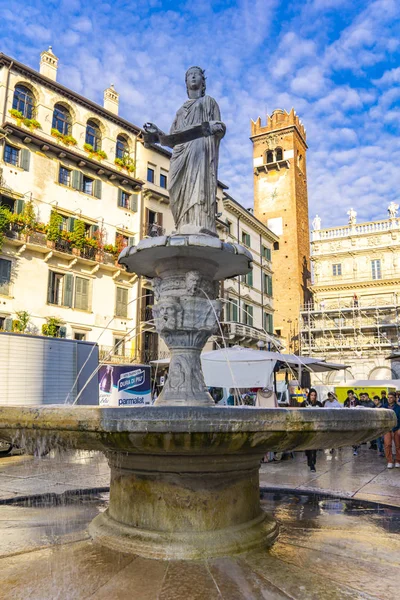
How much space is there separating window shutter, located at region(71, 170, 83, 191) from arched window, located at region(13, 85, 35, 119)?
11.5 ft

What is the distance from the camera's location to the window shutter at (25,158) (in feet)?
78.8

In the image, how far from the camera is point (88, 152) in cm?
2755

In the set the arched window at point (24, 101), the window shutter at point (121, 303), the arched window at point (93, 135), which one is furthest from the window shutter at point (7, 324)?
the arched window at point (93, 135)

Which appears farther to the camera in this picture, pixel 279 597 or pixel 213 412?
pixel 213 412

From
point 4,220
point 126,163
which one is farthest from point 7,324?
point 126,163

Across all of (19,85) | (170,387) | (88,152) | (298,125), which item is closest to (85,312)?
(88,152)

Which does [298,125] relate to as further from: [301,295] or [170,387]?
[170,387]

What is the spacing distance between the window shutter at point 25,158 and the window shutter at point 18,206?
1.82m

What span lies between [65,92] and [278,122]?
107 feet

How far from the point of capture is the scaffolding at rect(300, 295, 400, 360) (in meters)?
41.4

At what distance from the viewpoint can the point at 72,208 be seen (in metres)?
26.3

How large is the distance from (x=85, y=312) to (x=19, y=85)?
11.9m

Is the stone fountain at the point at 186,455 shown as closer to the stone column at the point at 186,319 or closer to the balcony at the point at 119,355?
the stone column at the point at 186,319

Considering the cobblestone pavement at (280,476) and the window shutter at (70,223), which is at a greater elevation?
the window shutter at (70,223)
